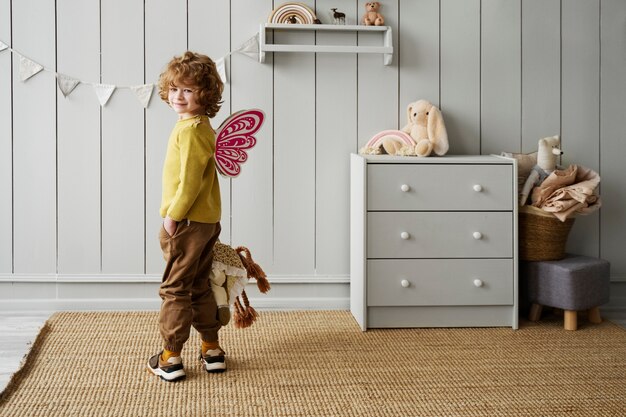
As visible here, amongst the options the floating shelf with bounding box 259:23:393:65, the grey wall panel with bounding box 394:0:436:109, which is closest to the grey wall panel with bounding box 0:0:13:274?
the floating shelf with bounding box 259:23:393:65

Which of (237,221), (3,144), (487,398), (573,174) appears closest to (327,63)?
(237,221)

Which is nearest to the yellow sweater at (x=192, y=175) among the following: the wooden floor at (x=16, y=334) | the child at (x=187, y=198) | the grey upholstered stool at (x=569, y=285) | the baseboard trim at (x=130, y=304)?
the child at (x=187, y=198)

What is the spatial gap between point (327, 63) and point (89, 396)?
1701mm

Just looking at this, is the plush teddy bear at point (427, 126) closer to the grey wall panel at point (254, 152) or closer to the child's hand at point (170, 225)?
the grey wall panel at point (254, 152)

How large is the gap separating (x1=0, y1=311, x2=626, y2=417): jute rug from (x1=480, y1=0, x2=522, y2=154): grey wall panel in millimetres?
816

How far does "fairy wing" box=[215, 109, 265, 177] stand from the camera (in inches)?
107

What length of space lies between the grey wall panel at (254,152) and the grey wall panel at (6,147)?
91 cm

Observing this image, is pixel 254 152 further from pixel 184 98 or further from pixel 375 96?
pixel 184 98

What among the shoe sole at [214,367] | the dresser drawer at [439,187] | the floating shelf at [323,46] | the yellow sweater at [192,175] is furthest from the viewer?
the floating shelf at [323,46]

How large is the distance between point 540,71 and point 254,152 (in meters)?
1.28

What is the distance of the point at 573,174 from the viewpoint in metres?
3.14

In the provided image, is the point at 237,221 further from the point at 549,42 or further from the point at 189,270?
the point at 549,42

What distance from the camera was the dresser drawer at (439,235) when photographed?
10.0 feet

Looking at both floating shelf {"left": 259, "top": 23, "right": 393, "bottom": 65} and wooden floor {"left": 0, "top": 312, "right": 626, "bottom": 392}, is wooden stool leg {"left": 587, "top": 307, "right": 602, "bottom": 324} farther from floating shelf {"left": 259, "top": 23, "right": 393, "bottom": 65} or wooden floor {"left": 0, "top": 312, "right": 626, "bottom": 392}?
floating shelf {"left": 259, "top": 23, "right": 393, "bottom": 65}
